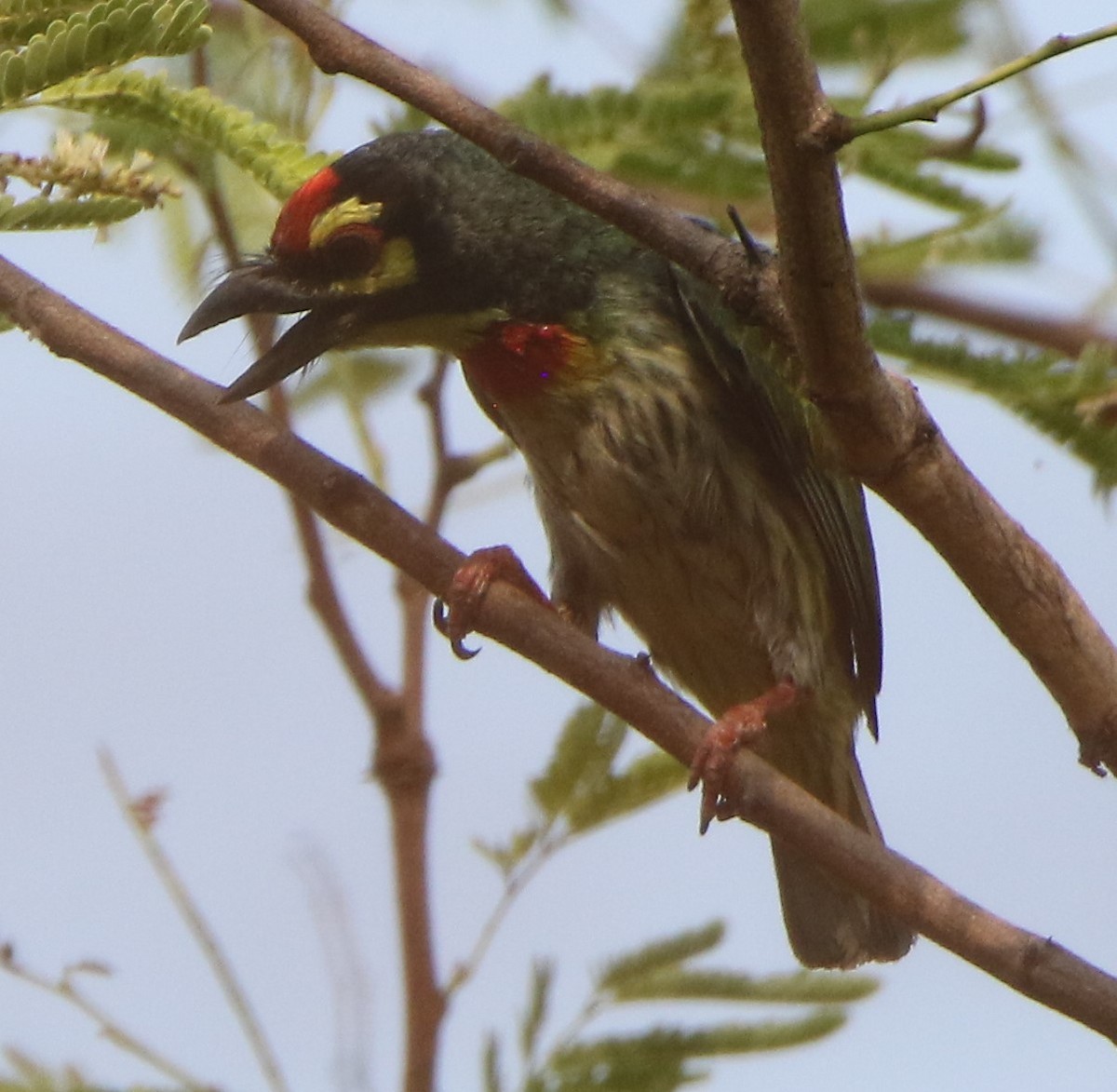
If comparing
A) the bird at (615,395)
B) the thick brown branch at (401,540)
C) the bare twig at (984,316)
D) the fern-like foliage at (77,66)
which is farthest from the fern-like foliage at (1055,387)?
the bare twig at (984,316)

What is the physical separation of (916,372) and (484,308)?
2.49ft

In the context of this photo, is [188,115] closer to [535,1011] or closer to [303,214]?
[303,214]

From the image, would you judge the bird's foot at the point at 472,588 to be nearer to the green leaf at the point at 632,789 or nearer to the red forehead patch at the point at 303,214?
the green leaf at the point at 632,789

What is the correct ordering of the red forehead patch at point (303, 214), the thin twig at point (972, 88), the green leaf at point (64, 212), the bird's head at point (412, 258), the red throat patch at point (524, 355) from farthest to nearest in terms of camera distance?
the red throat patch at point (524, 355)
the bird's head at point (412, 258)
the red forehead patch at point (303, 214)
the green leaf at point (64, 212)
the thin twig at point (972, 88)

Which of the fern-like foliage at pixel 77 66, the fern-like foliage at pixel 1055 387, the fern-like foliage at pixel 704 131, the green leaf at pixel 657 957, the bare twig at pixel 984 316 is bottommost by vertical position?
the green leaf at pixel 657 957

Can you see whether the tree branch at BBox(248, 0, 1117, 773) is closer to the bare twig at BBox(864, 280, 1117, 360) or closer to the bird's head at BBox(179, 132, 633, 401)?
the bird's head at BBox(179, 132, 633, 401)

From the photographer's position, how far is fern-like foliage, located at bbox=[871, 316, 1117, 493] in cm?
246

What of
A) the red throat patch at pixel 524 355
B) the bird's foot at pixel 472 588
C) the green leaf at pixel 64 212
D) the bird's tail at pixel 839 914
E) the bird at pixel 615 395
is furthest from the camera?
the bird's tail at pixel 839 914

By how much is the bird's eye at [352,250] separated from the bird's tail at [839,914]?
128cm

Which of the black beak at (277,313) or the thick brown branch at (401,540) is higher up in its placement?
the black beak at (277,313)

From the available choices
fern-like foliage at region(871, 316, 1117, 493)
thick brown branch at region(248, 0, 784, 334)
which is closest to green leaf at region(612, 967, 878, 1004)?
fern-like foliage at region(871, 316, 1117, 493)

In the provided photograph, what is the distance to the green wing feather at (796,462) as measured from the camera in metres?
3.09

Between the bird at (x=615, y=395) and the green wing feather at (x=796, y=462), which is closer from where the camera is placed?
the bird at (x=615, y=395)

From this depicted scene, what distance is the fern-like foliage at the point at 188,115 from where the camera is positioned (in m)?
2.17
